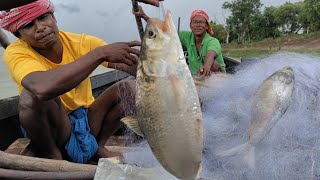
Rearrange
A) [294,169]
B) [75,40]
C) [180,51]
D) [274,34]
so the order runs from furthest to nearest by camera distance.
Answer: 1. [274,34]
2. [75,40]
3. [294,169]
4. [180,51]

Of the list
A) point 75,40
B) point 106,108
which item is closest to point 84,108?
point 106,108

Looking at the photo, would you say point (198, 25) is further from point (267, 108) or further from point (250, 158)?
point (250, 158)

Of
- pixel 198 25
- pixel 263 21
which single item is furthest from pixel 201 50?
pixel 263 21

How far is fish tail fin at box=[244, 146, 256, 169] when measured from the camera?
2.17 m

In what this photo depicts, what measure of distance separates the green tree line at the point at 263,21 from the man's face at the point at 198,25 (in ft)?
126

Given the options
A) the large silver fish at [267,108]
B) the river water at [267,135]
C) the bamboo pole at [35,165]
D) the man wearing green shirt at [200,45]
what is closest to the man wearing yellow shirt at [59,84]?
the bamboo pole at [35,165]

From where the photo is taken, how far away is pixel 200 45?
5586 millimetres

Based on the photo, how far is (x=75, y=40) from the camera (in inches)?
131

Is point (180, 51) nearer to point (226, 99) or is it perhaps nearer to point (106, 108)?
point (226, 99)

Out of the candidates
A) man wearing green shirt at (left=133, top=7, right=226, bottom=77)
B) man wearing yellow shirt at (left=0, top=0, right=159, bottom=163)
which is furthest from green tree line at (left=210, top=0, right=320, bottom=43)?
man wearing yellow shirt at (left=0, top=0, right=159, bottom=163)

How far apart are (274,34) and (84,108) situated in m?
55.4

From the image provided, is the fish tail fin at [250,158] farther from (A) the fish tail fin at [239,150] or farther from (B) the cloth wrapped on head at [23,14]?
(B) the cloth wrapped on head at [23,14]

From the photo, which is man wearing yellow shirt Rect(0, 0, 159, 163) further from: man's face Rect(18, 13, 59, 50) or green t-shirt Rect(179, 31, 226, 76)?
green t-shirt Rect(179, 31, 226, 76)

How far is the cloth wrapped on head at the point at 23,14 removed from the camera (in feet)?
9.29
